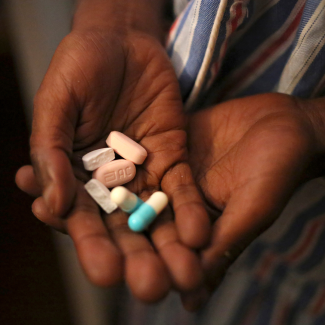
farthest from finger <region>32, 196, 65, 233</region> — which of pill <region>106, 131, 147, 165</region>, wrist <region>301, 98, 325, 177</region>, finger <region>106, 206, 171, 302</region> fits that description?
wrist <region>301, 98, 325, 177</region>

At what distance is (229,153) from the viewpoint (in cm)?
93

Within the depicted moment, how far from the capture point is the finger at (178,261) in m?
0.65

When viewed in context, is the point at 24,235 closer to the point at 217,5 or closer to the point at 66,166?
the point at 66,166

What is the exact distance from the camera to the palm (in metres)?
0.72

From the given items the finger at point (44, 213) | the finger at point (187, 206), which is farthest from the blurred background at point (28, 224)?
the finger at point (187, 206)

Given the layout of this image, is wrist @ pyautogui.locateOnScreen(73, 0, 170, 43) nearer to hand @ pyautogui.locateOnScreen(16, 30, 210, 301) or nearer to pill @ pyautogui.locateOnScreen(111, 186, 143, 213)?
hand @ pyautogui.locateOnScreen(16, 30, 210, 301)

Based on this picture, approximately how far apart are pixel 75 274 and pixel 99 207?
1.04 ft

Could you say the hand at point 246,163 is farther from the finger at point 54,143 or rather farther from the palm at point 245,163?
the finger at point 54,143

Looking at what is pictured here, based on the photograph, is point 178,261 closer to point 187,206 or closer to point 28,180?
point 187,206

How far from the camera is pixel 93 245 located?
2.10ft

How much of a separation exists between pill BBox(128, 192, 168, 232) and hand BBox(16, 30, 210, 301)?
2 centimetres

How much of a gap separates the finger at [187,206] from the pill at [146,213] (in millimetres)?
41

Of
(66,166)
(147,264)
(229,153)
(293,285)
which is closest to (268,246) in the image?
(293,285)

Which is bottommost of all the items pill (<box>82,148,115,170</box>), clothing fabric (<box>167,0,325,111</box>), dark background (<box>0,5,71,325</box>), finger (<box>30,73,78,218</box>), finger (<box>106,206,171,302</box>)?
dark background (<box>0,5,71,325</box>)
